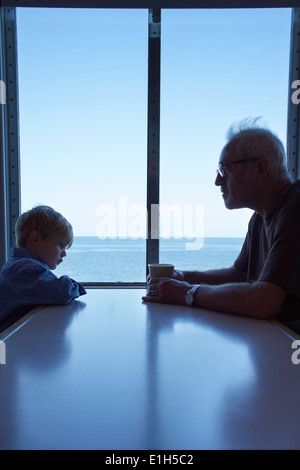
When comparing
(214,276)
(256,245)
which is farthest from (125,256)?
(256,245)

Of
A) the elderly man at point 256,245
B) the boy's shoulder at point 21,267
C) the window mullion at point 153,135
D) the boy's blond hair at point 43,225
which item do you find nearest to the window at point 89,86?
the window mullion at point 153,135

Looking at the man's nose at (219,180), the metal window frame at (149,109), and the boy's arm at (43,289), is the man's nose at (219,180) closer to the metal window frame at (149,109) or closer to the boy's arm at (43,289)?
the metal window frame at (149,109)

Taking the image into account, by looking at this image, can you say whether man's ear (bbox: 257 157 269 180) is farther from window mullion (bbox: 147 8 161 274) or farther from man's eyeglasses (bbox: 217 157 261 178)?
window mullion (bbox: 147 8 161 274)

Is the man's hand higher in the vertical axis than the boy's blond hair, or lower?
lower

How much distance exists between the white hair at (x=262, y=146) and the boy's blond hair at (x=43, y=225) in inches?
30.4

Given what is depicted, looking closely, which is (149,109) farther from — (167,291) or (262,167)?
(167,291)

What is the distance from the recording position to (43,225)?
4.38ft

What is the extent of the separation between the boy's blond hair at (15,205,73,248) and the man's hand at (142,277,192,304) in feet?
1.49

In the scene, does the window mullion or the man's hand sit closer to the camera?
the man's hand

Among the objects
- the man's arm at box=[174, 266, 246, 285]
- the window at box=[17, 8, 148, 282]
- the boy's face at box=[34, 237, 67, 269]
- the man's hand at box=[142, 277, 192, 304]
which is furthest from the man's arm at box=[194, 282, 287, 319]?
the window at box=[17, 8, 148, 282]

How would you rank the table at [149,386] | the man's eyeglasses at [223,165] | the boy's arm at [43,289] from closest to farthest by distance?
the table at [149,386]
the boy's arm at [43,289]
the man's eyeglasses at [223,165]

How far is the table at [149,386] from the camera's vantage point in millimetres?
392

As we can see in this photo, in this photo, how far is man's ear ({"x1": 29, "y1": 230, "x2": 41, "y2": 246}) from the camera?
1.32 metres

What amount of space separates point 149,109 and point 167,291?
1126 mm
